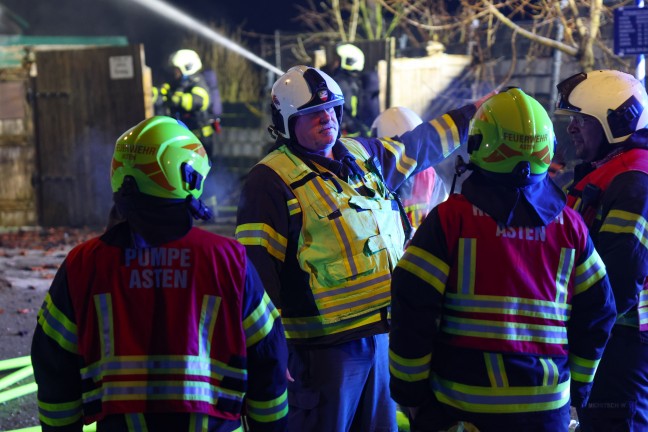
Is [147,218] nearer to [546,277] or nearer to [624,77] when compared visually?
[546,277]

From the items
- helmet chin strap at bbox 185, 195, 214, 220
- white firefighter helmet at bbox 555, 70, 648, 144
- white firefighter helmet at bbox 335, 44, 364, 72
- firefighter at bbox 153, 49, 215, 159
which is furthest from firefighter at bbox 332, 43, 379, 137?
helmet chin strap at bbox 185, 195, 214, 220

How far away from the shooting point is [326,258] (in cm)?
380

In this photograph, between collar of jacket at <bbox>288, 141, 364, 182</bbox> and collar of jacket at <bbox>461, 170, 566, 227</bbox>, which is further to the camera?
collar of jacket at <bbox>288, 141, 364, 182</bbox>

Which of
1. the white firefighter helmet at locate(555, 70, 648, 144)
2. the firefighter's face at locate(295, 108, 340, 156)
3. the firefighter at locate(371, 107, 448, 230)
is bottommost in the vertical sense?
the firefighter at locate(371, 107, 448, 230)

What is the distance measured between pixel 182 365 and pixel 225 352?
0.15 meters

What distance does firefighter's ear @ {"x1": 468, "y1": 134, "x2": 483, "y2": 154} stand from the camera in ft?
10.3

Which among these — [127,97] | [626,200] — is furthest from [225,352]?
[127,97]

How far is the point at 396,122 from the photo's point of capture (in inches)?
242

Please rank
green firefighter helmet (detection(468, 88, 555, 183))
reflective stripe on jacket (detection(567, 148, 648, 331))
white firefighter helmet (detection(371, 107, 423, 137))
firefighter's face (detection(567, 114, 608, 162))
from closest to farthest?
1. green firefighter helmet (detection(468, 88, 555, 183))
2. reflective stripe on jacket (detection(567, 148, 648, 331))
3. firefighter's face (detection(567, 114, 608, 162))
4. white firefighter helmet (detection(371, 107, 423, 137))

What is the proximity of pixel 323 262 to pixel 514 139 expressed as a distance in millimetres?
1148

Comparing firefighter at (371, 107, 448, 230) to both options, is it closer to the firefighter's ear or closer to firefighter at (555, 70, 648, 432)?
firefighter at (555, 70, 648, 432)

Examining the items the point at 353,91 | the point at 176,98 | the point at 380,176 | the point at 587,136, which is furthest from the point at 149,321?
the point at 176,98

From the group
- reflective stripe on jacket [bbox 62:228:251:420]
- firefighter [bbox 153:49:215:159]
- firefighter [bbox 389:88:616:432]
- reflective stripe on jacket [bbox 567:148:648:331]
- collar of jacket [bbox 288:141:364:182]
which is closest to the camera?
reflective stripe on jacket [bbox 62:228:251:420]

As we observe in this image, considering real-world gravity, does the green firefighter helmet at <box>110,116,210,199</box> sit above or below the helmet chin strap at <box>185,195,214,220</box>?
above
